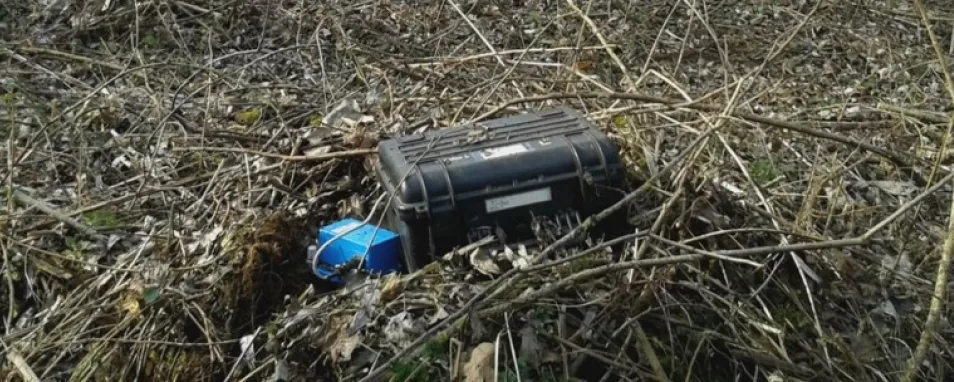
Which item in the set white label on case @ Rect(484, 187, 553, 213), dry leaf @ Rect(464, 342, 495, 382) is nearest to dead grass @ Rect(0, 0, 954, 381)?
dry leaf @ Rect(464, 342, 495, 382)

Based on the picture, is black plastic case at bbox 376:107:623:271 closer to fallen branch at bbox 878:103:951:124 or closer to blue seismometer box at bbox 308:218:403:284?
blue seismometer box at bbox 308:218:403:284

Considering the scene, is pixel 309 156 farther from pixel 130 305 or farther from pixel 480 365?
pixel 480 365

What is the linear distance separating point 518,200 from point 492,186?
0.29ft

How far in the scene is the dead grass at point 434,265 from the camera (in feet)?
7.85

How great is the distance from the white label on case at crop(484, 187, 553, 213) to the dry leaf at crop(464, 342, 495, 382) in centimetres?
46

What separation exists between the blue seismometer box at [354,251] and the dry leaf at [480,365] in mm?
544

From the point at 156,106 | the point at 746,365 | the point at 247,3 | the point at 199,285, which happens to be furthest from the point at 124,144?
the point at 746,365

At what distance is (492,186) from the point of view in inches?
102

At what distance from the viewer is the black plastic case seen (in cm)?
256

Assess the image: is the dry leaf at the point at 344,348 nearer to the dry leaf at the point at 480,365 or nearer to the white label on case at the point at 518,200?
the dry leaf at the point at 480,365

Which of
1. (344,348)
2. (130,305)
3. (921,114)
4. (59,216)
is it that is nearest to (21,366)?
(130,305)

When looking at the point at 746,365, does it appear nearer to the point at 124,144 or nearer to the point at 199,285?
the point at 199,285

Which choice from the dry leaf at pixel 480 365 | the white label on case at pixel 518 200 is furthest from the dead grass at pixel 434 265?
the white label on case at pixel 518 200

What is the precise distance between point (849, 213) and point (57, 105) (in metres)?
3.32
